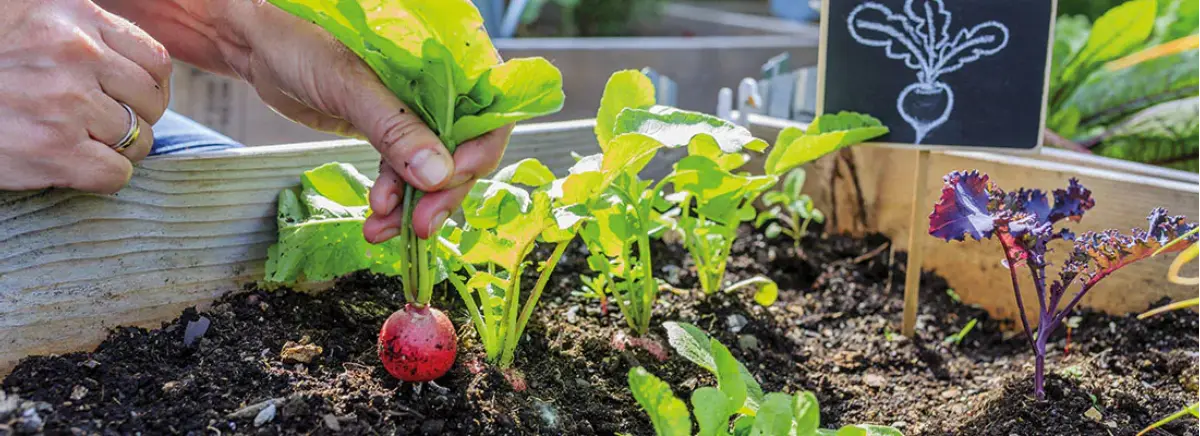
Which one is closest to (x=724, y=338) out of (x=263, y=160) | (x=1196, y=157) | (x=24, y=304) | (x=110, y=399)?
(x=263, y=160)

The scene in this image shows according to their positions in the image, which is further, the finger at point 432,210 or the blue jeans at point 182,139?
the blue jeans at point 182,139

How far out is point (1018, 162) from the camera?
2152 millimetres

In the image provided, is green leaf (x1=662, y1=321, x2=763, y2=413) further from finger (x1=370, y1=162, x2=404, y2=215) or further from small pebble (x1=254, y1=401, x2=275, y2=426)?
small pebble (x1=254, y1=401, x2=275, y2=426)

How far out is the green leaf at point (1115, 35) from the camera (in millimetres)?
2807

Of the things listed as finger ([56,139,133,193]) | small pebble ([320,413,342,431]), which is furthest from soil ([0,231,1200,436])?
finger ([56,139,133,193])

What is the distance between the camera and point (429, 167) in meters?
1.24

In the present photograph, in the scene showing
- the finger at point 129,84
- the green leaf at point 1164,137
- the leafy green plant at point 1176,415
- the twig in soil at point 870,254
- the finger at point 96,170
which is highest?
the finger at point 129,84

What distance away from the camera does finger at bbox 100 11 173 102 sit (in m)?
1.42

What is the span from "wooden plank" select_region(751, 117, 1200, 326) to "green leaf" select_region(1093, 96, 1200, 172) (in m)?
0.64

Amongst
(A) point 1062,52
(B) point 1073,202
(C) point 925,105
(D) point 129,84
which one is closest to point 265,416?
(D) point 129,84

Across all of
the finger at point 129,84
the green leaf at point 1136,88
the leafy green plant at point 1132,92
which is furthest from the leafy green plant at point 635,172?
the green leaf at point 1136,88

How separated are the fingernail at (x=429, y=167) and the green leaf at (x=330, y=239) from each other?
1.11 ft

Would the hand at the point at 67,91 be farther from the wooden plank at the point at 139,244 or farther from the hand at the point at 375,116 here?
the hand at the point at 375,116

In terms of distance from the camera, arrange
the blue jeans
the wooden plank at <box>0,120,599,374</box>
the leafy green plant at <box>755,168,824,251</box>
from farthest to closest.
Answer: the leafy green plant at <box>755,168,824,251</box>, the blue jeans, the wooden plank at <box>0,120,599,374</box>
